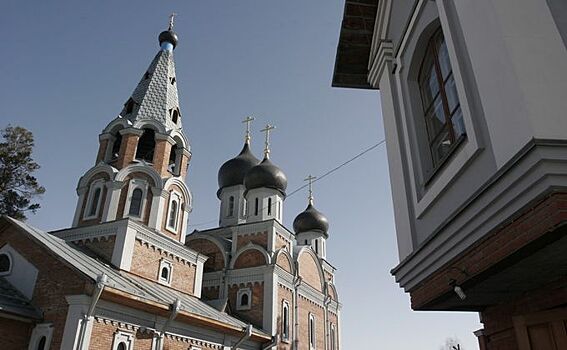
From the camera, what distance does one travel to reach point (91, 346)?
9883mm

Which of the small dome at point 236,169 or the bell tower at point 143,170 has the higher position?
the small dome at point 236,169

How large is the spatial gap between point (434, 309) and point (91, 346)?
8.47 meters

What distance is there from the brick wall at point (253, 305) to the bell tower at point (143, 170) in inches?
149

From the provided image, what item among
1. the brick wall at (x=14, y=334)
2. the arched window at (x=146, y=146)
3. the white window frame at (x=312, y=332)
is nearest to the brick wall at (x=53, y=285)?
the brick wall at (x=14, y=334)

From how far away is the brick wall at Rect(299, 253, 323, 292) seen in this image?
70.5 ft

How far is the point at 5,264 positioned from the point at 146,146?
6.92 m

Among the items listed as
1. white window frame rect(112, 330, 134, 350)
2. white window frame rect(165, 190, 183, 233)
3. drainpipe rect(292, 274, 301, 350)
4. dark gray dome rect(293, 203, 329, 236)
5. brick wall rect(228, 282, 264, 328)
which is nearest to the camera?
white window frame rect(112, 330, 134, 350)

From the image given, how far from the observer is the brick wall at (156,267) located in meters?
14.1

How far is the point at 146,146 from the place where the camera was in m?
17.5

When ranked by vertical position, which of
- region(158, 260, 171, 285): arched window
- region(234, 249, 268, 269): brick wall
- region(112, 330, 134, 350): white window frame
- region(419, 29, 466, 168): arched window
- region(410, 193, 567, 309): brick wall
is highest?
region(234, 249, 268, 269): brick wall

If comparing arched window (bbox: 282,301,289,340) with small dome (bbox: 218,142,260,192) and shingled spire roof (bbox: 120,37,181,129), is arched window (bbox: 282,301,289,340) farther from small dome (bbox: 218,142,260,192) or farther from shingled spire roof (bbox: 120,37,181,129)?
shingled spire roof (bbox: 120,37,181,129)

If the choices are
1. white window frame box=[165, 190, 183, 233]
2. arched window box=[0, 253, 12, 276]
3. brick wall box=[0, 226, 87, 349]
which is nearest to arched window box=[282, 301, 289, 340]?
white window frame box=[165, 190, 183, 233]

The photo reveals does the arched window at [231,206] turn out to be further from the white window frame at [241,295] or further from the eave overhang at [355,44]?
the eave overhang at [355,44]

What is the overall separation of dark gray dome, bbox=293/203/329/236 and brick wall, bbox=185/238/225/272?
8605mm
